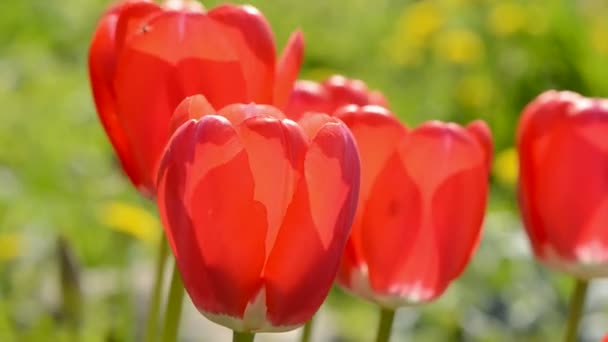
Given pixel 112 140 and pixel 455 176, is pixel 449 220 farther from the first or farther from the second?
pixel 112 140

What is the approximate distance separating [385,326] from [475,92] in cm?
317

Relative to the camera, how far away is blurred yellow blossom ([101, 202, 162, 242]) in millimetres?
2533

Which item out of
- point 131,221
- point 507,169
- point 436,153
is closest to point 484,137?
point 436,153

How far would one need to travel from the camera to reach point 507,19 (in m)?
4.60

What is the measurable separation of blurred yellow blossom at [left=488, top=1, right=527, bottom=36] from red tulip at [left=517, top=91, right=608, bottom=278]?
10.9ft

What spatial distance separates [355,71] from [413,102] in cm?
42

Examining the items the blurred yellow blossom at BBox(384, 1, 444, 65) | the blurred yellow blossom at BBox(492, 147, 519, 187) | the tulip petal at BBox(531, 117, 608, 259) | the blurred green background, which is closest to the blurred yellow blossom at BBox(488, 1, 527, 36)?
the blurred green background

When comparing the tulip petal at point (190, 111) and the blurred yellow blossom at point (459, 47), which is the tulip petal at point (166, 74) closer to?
the tulip petal at point (190, 111)

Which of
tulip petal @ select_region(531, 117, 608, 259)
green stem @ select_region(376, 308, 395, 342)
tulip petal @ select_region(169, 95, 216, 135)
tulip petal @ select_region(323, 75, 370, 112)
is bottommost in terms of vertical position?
green stem @ select_region(376, 308, 395, 342)

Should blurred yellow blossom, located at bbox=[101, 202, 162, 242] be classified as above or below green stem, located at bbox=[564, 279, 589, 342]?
below

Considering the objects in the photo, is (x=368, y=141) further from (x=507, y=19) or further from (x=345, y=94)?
(x=507, y=19)

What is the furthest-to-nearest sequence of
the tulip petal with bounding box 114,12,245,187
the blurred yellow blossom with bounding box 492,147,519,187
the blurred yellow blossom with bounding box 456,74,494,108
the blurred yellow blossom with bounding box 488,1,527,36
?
the blurred yellow blossom with bounding box 488,1,527,36
the blurred yellow blossom with bounding box 456,74,494,108
the blurred yellow blossom with bounding box 492,147,519,187
the tulip petal with bounding box 114,12,245,187

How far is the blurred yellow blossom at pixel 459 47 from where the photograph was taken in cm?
446

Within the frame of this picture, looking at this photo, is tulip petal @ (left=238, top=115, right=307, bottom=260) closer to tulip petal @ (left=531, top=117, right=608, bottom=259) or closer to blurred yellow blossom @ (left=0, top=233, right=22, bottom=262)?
tulip petal @ (left=531, top=117, right=608, bottom=259)
